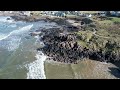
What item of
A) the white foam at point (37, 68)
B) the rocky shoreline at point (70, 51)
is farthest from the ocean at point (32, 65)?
the rocky shoreline at point (70, 51)

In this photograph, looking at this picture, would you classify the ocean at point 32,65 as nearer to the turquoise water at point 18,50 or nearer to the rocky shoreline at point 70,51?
the turquoise water at point 18,50

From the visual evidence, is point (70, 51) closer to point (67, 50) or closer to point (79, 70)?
point (67, 50)

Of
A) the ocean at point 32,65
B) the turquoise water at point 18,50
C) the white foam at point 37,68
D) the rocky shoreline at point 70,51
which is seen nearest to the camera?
the white foam at point 37,68

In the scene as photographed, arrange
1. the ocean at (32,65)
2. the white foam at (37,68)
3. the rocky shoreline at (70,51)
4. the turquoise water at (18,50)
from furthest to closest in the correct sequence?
the rocky shoreline at (70,51)
the turquoise water at (18,50)
the ocean at (32,65)
the white foam at (37,68)

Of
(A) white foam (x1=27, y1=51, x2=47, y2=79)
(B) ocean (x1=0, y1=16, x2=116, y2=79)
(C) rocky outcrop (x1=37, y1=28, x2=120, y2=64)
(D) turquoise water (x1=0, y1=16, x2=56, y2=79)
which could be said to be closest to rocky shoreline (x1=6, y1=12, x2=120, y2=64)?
(C) rocky outcrop (x1=37, y1=28, x2=120, y2=64)

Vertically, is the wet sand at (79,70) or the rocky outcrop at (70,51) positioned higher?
the rocky outcrop at (70,51)

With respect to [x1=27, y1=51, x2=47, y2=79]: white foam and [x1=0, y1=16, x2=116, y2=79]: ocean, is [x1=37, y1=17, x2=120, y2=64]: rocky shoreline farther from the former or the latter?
[x1=27, y1=51, x2=47, y2=79]: white foam
